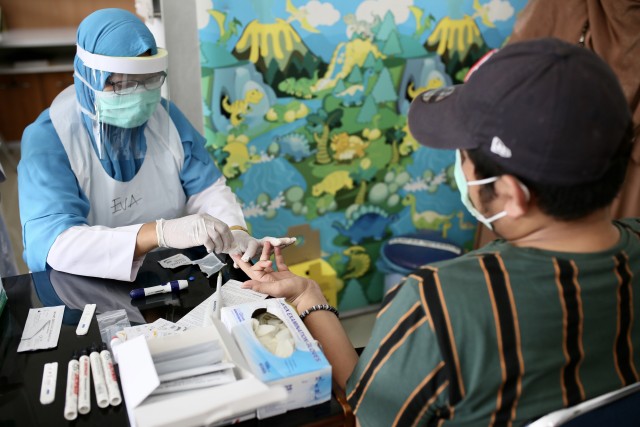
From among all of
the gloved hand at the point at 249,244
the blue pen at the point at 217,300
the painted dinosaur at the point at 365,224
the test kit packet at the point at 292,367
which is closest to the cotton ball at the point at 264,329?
the test kit packet at the point at 292,367

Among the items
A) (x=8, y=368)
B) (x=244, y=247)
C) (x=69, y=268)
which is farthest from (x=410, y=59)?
(x=8, y=368)

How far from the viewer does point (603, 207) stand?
0.86m

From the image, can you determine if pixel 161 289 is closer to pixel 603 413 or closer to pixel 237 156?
pixel 603 413

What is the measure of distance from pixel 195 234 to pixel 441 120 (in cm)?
84

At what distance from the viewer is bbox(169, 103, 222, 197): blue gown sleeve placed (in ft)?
6.15

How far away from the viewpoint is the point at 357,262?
2871 mm

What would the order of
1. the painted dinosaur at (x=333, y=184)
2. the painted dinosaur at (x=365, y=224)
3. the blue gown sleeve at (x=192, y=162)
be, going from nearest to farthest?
1. the blue gown sleeve at (x=192, y=162)
2. the painted dinosaur at (x=333, y=184)
3. the painted dinosaur at (x=365, y=224)

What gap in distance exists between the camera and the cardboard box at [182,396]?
0.84 m

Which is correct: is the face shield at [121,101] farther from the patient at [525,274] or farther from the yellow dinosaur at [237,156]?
the patient at [525,274]

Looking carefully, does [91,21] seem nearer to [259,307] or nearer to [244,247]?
[244,247]

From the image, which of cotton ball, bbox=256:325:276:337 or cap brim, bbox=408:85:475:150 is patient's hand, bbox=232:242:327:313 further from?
cap brim, bbox=408:85:475:150

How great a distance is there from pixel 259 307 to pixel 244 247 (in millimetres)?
488

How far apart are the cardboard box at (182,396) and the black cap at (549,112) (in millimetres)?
513

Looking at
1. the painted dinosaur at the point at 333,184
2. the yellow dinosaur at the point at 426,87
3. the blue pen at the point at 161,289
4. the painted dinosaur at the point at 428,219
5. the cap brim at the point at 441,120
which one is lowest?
the painted dinosaur at the point at 428,219
